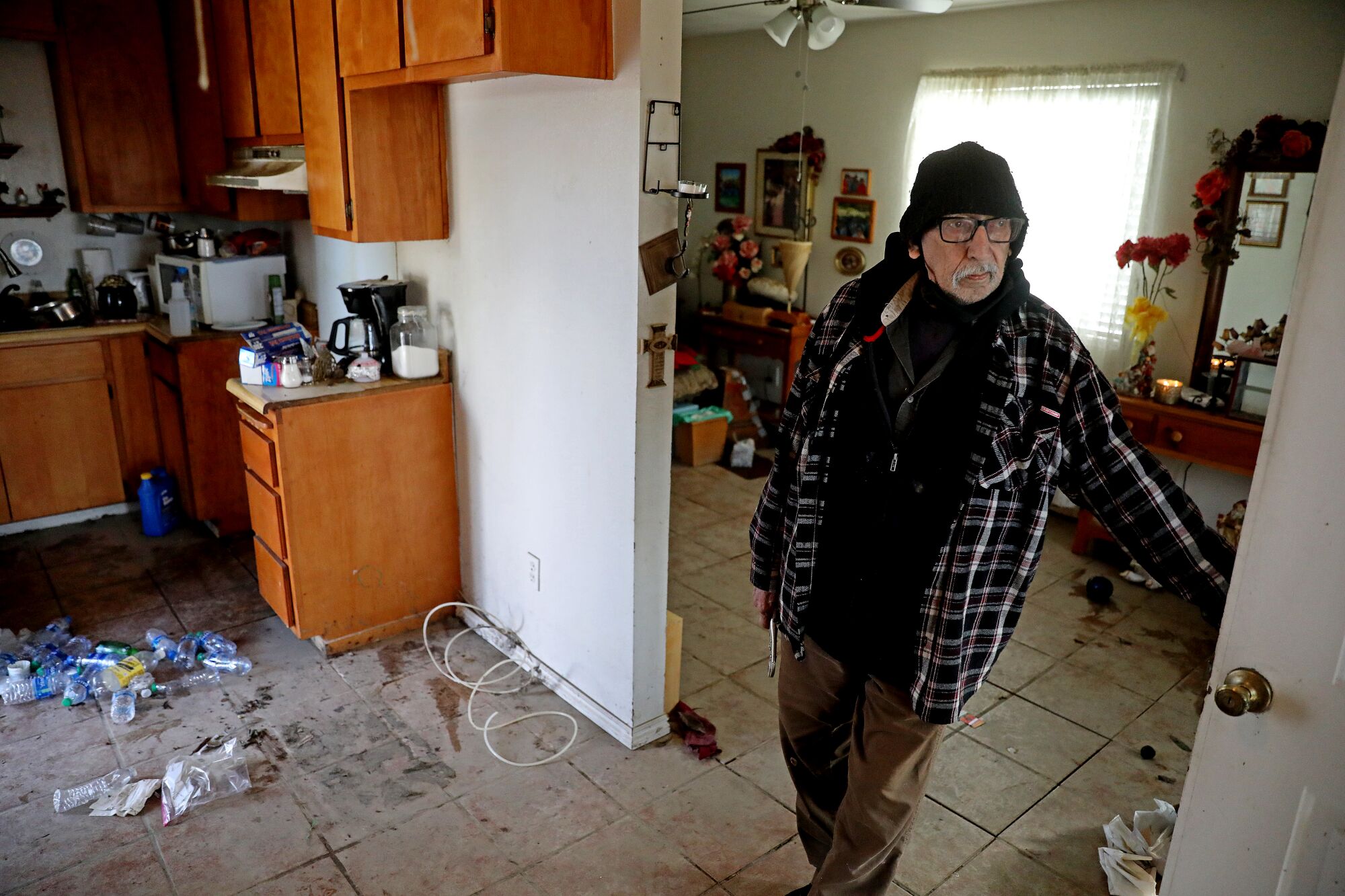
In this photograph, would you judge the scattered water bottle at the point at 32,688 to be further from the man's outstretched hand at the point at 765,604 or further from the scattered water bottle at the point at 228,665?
the man's outstretched hand at the point at 765,604

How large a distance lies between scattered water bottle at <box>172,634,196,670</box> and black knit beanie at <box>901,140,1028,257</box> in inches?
107

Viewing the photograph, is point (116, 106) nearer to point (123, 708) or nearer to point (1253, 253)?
point (123, 708)

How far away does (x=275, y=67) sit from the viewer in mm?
3289

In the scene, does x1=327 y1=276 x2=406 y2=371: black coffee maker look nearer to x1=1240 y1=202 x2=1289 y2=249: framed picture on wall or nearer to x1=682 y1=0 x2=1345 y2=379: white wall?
x1=682 y1=0 x2=1345 y2=379: white wall

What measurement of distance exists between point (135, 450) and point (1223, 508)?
484cm

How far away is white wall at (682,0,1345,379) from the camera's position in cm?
355

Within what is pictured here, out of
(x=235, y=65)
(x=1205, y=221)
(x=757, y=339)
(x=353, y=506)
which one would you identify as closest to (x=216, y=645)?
(x=353, y=506)

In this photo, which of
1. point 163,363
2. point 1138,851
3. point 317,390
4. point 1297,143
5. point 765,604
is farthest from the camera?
point 163,363

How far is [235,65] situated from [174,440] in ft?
5.32

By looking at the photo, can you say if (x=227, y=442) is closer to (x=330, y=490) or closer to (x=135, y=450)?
(x=135, y=450)

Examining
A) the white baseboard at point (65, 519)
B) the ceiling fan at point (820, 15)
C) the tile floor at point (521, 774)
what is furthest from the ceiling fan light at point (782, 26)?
the white baseboard at point (65, 519)

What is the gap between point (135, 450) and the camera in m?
4.11

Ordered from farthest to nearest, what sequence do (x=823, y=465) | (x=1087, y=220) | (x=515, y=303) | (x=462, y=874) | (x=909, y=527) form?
1. (x=1087, y=220)
2. (x=515, y=303)
3. (x=462, y=874)
4. (x=823, y=465)
5. (x=909, y=527)

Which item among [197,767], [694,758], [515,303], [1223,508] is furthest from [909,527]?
[1223,508]
